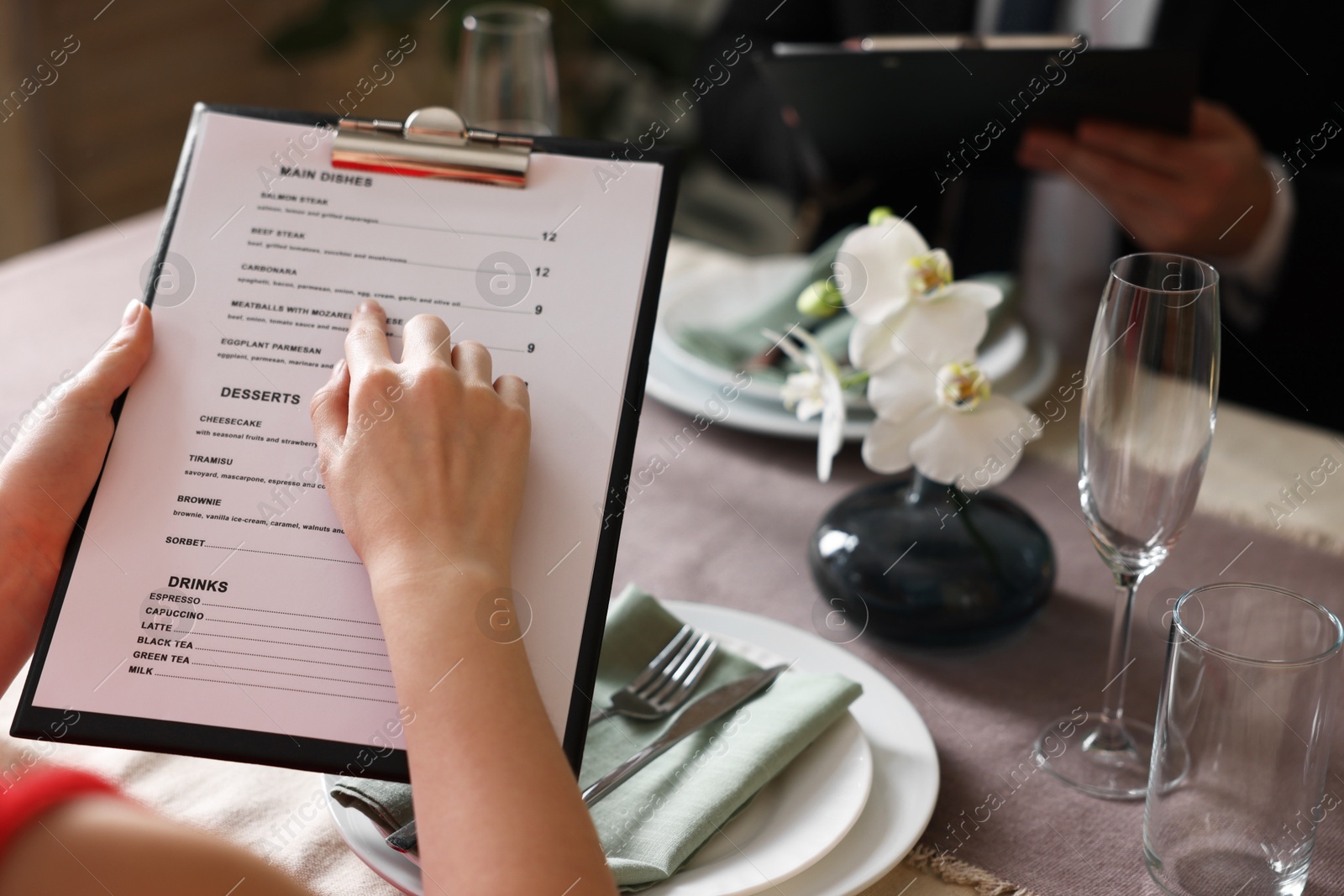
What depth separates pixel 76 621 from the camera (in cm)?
56

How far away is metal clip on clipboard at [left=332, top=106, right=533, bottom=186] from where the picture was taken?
62 cm

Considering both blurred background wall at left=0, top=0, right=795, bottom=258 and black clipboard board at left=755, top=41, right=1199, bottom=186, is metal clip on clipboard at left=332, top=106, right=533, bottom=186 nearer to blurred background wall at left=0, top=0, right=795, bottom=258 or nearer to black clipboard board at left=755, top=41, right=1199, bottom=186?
black clipboard board at left=755, top=41, right=1199, bottom=186

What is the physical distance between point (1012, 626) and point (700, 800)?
27 centimetres

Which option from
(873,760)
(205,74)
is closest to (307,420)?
(873,760)

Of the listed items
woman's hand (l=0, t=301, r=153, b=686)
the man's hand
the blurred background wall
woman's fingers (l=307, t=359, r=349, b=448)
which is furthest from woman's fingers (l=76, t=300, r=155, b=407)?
the blurred background wall

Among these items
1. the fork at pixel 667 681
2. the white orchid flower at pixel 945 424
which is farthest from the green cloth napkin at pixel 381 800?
the white orchid flower at pixel 945 424

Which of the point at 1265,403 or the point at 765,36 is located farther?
the point at 765,36

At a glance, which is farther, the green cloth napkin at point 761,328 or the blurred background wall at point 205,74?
the blurred background wall at point 205,74

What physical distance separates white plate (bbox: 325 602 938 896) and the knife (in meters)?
0.05

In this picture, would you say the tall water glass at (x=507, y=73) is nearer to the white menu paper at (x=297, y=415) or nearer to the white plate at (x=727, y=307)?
the white plate at (x=727, y=307)

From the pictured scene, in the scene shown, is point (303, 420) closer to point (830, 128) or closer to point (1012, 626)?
point (1012, 626)

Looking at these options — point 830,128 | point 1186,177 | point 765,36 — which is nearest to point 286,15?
point 765,36

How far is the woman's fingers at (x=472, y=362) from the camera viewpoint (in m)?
0.56

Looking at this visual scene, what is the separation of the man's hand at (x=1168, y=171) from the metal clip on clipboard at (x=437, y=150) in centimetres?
64
